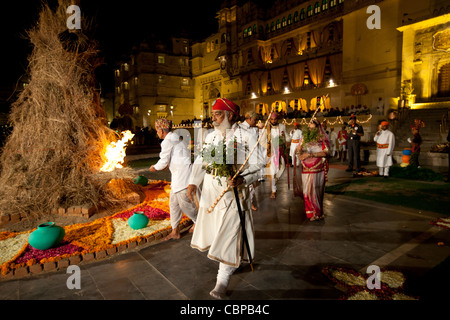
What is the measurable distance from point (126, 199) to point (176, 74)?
1921 inches

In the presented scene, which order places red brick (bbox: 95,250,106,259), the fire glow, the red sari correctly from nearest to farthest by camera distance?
red brick (bbox: 95,250,106,259)
the red sari
the fire glow

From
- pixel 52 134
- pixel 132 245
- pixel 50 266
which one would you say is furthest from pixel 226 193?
pixel 52 134

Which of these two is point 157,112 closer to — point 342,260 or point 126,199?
point 126,199

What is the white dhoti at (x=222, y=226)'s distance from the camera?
2.90 metres

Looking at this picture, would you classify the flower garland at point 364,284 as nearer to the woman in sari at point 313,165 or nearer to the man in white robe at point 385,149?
the woman in sari at point 313,165

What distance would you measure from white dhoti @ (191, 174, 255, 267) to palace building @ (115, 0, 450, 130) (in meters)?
7.93

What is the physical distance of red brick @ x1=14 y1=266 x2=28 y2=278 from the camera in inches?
134

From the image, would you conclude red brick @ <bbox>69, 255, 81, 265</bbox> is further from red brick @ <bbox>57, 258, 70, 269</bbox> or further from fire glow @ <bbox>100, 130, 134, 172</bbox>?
fire glow @ <bbox>100, 130, 134, 172</bbox>

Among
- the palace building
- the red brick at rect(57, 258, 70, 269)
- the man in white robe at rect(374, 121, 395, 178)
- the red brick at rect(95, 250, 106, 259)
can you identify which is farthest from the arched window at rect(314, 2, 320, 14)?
the red brick at rect(57, 258, 70, 269)

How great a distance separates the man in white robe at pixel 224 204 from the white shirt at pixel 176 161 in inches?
46.3

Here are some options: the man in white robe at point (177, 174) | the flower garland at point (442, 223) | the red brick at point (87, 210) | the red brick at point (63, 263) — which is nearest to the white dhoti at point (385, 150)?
the flower garland at point (442, 223)

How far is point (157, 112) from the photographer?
164 ft

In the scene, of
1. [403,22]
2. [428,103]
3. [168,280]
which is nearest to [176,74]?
[403,22]

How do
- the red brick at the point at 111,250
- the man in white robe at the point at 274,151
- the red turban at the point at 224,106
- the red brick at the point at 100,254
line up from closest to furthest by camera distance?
the red turban at the point at 224,106 < the red brick at the point at 100,254 < the red brick at the point at 111,250 < the man in white robe at the point at 274,151
